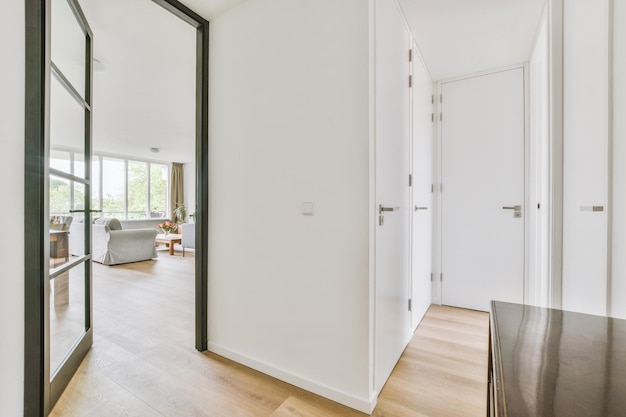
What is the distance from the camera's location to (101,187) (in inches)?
304

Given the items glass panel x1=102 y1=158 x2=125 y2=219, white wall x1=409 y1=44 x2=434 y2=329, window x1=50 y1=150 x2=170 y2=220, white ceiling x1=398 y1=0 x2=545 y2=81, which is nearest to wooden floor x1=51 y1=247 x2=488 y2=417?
white wall x1=409 y1=44 x2=434 y2=329

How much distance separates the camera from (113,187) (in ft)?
26.5

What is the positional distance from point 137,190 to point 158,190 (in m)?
0.65

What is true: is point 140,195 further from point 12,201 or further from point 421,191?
point 421,191

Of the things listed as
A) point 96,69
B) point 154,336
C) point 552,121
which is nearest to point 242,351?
point 154,336

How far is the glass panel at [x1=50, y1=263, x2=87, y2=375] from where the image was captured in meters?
1.60

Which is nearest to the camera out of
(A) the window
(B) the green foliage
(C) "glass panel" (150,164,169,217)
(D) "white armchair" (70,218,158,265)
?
(D) "white armchair" (70,218,158,265)

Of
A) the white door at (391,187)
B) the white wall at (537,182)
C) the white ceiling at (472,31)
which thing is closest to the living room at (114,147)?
the white door at (391,187)

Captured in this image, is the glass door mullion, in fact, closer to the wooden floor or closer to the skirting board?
the wooden floor

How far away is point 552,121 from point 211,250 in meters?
2.32

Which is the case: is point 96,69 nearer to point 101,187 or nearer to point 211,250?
point 211,250

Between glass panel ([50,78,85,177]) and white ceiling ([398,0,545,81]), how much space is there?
83.8 inches

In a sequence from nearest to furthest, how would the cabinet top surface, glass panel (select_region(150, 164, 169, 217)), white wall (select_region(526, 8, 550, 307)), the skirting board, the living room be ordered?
1. the cabinet top surface
2. the skirting board
3. the living room
4. white wall (select_region(526, 8, 550, 307))
5. glass panel (select_region(150, 164, 169, 217))

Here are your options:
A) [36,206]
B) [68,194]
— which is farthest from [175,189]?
[36,206]
